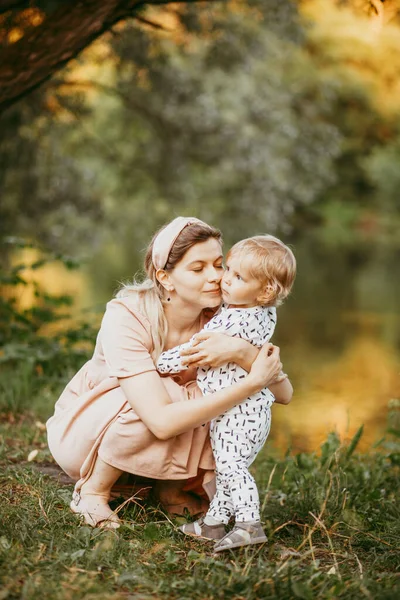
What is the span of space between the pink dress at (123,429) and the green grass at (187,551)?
19 centimetres

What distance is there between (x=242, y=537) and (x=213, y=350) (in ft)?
2.13

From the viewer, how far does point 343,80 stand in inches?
1373

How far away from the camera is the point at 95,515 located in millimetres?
2729

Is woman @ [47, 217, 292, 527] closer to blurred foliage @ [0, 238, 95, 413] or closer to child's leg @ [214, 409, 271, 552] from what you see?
child's leg @ [214, 409, 271, 552]

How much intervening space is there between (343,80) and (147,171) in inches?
941

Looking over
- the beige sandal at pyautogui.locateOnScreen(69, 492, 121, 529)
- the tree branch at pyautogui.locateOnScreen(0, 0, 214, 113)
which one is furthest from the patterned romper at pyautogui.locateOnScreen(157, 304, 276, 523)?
the tree branch at pyautogui.locateOnScreen(0, 0, 214, 113)

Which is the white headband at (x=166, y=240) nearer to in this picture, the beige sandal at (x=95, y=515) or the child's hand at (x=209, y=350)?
the child's hand at (x=209, y=350)

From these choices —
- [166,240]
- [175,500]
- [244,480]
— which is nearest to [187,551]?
[244,480]

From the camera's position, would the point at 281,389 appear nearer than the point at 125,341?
No

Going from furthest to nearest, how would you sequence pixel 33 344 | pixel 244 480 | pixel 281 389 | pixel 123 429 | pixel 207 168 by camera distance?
pixel 207 168 < pixel 33 344 < pixel 281 389 < pixel 123 429 < pixel 244 480

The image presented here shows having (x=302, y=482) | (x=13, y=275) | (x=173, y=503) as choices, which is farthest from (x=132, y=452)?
(x=13, y=275)

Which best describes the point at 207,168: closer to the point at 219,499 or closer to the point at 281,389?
the point at 281,389

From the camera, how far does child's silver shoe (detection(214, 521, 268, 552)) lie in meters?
2.51

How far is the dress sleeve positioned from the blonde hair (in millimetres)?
456
